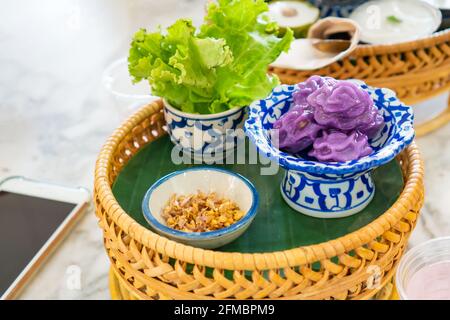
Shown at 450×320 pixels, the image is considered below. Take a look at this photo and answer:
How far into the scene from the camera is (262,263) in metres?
0.67

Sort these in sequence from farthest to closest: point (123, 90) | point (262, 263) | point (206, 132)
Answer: point (123, 90)
point (206, 132)
point (262, 263)

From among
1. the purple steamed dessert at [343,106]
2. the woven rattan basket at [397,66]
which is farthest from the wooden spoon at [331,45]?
the purple steamed dessert at [343,106]

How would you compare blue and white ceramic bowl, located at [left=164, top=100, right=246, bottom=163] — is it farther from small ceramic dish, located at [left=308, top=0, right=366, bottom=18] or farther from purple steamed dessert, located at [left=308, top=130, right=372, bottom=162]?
small ceramic dish, located at [left=308, top=0, right=366, bottom=18]

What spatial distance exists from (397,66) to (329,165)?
16.1 inches

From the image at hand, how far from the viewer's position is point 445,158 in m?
1.13

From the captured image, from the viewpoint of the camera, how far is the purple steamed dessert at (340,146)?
76 cm

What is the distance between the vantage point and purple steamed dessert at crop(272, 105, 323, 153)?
31.4 inches

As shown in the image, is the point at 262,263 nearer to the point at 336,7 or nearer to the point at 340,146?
the point at 340,146

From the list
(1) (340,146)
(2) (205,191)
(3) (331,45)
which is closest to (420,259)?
(1) (340,146)

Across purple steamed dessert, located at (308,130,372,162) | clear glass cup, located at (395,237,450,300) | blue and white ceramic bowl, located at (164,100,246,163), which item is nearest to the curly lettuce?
blue and white ceramic bowl, located at (164,100,246,163)

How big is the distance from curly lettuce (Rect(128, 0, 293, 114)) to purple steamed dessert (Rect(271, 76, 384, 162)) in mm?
93
